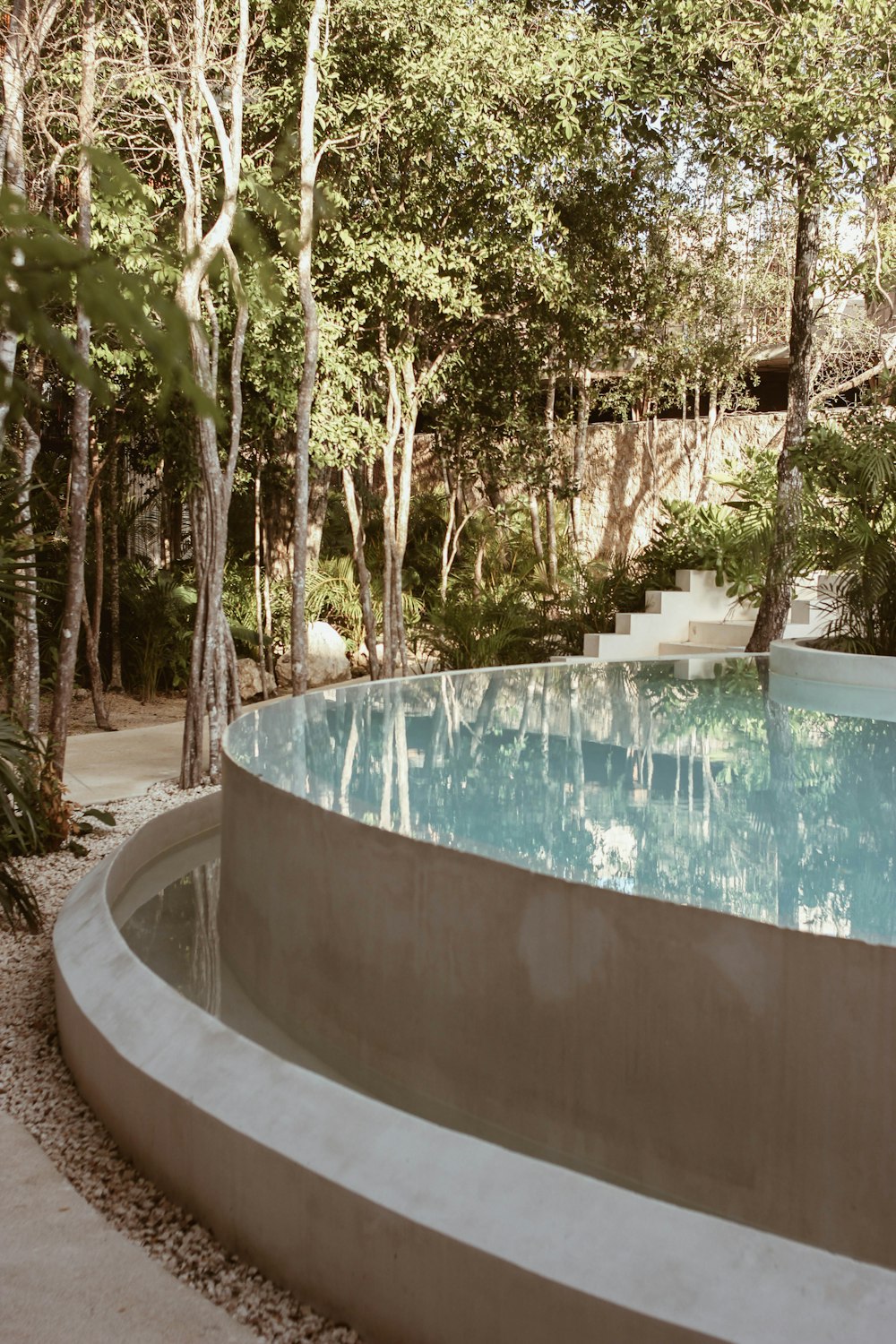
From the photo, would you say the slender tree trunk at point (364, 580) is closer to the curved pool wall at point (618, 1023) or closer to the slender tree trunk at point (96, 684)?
the slender tree trunk at point (96, 684)

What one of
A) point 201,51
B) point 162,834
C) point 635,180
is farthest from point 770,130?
point 162,834

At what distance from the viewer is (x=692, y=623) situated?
12.0 meters

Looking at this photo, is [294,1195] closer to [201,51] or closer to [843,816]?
[843,816]

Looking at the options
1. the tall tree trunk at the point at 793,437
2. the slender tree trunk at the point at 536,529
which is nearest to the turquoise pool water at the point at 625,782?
the tall tree trunk at the point at 793,437

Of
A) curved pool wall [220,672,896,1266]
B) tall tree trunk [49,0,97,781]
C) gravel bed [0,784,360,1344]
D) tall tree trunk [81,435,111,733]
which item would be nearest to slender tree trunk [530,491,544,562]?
tall tree trunk [81,435,111,733]

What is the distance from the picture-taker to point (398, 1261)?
6.54 ft

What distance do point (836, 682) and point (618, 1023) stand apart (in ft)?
15.2

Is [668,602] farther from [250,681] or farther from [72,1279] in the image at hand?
[72,1279]

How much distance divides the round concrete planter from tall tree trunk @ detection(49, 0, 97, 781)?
12.1ft

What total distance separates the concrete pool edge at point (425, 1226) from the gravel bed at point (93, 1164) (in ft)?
0.14

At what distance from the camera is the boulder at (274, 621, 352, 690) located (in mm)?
12477

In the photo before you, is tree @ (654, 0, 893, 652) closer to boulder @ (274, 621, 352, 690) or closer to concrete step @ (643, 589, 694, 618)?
concrete step @ (643, 589, 694, 618)

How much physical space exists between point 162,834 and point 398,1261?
3.81 meters

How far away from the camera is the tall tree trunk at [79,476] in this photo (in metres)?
6.17
